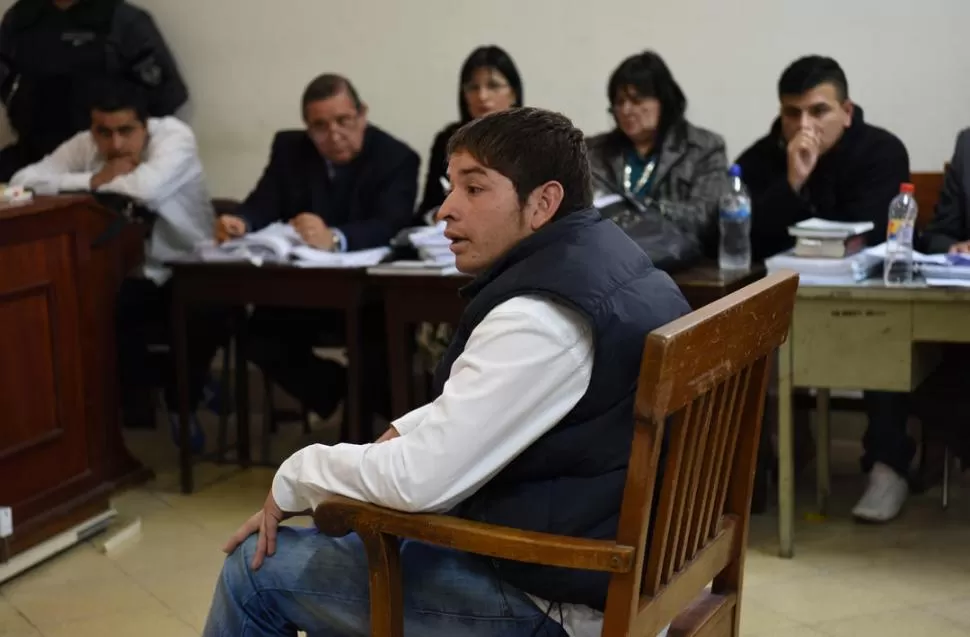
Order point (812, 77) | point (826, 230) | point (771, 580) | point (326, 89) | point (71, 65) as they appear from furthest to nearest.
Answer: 1. point (71, 65)
2. point (326, 89)
3. point (812, 77)
4. point (826, 230)
5. point (771, 580)

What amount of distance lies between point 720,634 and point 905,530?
1648 millimetres

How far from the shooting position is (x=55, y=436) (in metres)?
3.26

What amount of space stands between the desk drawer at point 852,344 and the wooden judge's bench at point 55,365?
1830 mm

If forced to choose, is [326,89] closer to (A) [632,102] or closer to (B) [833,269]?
(A) [632,102]

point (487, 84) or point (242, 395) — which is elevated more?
point (487, 84)

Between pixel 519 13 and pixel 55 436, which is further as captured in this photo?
pixel 519 13

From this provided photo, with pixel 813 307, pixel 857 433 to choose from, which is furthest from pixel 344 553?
pixel 857 433

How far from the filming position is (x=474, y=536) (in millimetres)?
1491

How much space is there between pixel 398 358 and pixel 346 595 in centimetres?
181

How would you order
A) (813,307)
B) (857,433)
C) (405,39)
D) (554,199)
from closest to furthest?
(554,199) < (813,307) < (857,433) < (405,39)

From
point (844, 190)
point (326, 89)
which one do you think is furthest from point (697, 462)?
point (326, 89)

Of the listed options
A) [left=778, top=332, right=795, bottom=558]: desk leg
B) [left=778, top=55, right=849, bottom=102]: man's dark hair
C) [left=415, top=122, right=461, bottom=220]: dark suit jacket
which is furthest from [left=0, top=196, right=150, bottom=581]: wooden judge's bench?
[left=778, top=55, right=849, bottom=102]: man's dark hair

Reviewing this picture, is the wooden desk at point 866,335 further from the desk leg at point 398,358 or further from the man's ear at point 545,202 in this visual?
the man's ear at point 545,202

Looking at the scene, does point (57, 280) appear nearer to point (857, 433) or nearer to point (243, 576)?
point (243, 576)
